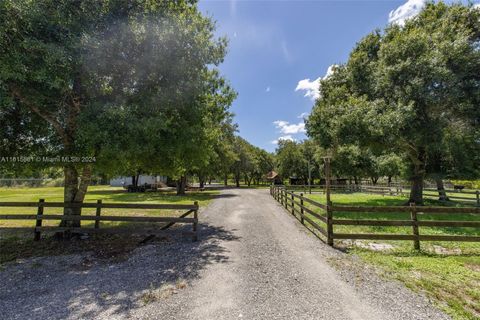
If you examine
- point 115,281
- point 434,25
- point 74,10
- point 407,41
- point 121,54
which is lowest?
point 115,281

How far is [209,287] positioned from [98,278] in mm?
2472

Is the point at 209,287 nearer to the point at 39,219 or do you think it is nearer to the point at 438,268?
the point at 438,268

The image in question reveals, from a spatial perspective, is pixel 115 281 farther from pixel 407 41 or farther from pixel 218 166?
pixel 218 166

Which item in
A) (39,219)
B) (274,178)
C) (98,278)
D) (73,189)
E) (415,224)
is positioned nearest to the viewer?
(98,278)

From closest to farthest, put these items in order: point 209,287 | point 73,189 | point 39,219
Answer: point 209,287 → point 39,219 → point 73,189

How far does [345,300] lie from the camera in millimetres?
3748

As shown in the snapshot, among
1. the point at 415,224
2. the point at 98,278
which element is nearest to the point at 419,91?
the point at 415,224

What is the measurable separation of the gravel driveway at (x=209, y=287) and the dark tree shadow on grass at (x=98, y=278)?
2 centimetres

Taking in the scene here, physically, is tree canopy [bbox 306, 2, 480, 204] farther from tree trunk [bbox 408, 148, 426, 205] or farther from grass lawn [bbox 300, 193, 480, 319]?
grass lawn [bbox 300, 193, 480, 319]

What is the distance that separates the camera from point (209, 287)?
424 cm

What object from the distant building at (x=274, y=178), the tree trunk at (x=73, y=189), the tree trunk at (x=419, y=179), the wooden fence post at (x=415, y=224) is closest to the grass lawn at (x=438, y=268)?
the wooden fence post at (x=415, y=224)

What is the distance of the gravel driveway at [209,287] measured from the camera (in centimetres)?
346

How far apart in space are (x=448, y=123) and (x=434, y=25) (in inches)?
240

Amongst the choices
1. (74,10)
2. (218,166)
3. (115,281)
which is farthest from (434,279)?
(218,166)
